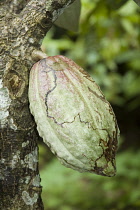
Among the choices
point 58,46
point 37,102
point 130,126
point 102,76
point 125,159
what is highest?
point 37,102

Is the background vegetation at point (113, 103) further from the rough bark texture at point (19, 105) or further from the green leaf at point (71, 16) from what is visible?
the rough bark texture at point (19, 105)

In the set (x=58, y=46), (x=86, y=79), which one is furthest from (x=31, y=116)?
(x=58, y=46)

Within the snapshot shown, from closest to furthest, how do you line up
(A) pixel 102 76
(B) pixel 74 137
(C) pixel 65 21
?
(B) pixel 74 137, (C) pixel 65 21, (A) pixel 102 76

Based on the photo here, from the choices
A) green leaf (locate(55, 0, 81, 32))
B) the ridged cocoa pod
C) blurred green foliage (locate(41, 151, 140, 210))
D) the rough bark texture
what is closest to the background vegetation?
blurred green foliage (locate(41, 151, 140, 210))

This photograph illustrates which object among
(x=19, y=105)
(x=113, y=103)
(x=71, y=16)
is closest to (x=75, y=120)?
(x=19, y=105)

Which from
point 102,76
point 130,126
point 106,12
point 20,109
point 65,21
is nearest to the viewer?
point 20,109

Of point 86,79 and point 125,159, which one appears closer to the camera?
point 86,79

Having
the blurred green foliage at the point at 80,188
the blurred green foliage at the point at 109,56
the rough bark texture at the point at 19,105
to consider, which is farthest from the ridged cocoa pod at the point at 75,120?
the blurred green foliage at the point at 80,188

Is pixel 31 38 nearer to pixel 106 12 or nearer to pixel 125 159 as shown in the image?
pixel 106 12
